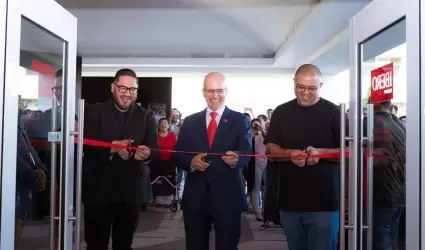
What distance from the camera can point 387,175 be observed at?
2312 millimetres

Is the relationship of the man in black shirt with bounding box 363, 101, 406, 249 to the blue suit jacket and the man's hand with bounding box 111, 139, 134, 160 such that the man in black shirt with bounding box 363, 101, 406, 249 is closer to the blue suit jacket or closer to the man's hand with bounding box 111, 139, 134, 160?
the blue suit jacket

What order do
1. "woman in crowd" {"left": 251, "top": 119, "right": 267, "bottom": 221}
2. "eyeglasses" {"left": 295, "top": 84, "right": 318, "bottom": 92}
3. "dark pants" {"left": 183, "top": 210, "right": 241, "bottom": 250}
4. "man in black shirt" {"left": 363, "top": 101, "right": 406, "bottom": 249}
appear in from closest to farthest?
"man in black shirt" {"left": 363, "top": 101, "right": 406, "bottom": 249}, "eyeglasses" {"left": 295, "top": 84, "right": 318, "bottom": 92}, "dark pants" {"left": 183, "top": 210, "right": 241, "bottom": 250}, "woman in crowd" {"left": 251, "top": 119, "right": 267, "bottom": 221}

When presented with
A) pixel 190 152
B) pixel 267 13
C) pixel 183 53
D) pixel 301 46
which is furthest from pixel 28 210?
pixel 183 53

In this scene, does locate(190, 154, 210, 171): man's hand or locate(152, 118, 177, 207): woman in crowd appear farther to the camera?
locate(152, 118, 177, 207): woman in crowd

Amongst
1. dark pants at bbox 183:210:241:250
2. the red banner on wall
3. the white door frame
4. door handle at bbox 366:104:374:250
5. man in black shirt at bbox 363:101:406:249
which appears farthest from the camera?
dark pants at bbox 183:210:241:250

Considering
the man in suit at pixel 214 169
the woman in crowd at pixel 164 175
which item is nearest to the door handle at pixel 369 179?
the man in suit at pixel 214 169

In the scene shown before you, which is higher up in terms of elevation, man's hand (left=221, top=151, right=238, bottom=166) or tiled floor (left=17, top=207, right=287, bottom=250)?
man's hand (left=221, top=151, right=238, bottom=166)

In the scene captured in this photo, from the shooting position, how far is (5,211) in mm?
1939

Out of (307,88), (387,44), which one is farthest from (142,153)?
(387,44)

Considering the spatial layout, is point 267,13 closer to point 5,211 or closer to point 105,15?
point 105,15

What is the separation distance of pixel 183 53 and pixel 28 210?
10.6m

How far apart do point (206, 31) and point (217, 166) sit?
7.61 m

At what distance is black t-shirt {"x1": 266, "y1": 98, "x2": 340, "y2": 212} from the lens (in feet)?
9.52

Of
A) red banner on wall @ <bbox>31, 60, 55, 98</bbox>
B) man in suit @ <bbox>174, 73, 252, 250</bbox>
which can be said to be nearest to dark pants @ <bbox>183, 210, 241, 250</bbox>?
man in suit @ <bbox>174, 73, 252, 250</bbox>
